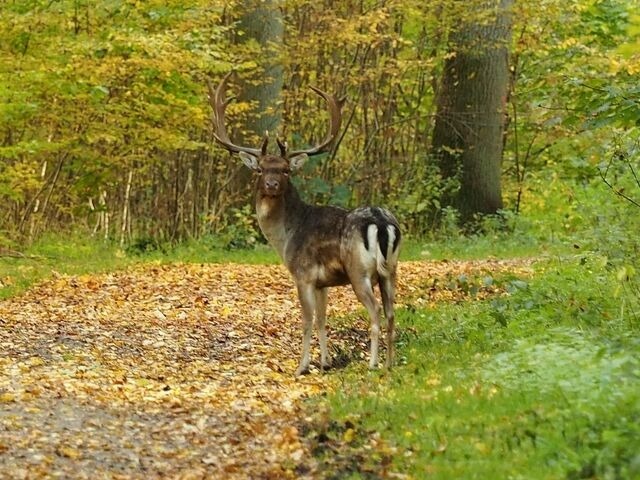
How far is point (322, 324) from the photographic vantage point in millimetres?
10336

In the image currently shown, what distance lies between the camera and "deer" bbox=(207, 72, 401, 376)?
9656 mm

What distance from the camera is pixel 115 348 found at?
36.4 feet

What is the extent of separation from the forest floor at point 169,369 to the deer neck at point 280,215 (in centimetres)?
108

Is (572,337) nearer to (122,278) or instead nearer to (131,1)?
(122,278)

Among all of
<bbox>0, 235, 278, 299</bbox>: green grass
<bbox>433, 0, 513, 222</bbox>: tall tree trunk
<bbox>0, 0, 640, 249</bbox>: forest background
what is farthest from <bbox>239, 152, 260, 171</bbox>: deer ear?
<bbox>433, 0, 513, 222</bbox>: tall tree trunk

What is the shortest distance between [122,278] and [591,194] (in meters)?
5.94

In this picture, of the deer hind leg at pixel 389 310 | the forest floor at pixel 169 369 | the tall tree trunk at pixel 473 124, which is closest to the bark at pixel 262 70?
the tall tree trunk at pixel 473 124

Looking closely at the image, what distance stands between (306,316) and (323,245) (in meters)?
0.61

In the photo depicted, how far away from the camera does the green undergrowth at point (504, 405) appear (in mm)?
6098

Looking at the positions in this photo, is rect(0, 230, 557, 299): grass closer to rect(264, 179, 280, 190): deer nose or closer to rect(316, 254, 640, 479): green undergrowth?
rect(264, 179, 280, 190): deer nose

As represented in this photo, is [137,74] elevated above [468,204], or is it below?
above

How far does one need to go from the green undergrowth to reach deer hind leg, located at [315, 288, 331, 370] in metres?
0.38

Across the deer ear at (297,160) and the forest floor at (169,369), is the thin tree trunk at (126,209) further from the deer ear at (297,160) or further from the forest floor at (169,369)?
the deer ear at (297,160)

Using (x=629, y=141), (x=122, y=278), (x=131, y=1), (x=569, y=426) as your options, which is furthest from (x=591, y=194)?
(x=569, y=426)
